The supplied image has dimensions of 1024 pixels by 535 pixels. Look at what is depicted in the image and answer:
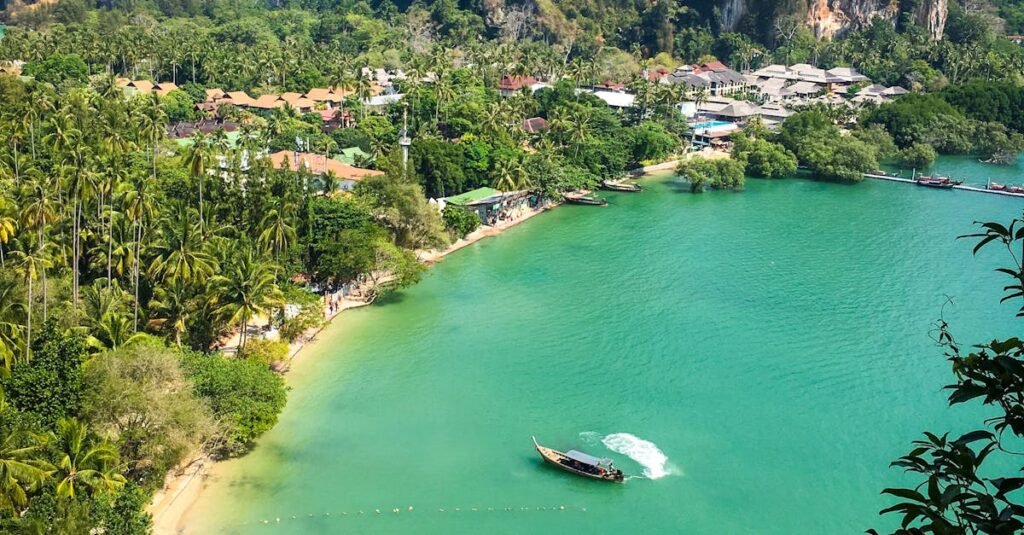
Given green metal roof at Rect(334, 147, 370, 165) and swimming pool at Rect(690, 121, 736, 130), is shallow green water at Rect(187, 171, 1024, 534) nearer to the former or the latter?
green metal roof at Rect(334, 147, 370, 165)

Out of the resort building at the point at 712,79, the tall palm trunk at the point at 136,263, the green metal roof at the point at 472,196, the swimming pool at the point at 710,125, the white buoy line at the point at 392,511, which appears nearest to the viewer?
the white buoy line at the point at 392,511

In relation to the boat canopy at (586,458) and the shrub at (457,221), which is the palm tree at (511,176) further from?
the boat canopy at (586,458)

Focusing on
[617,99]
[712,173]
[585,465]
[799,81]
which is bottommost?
[585,465]

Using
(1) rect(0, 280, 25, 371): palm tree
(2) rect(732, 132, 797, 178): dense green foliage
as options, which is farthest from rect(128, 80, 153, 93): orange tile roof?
(1) rect(0, 280, 25, 371): palm tree

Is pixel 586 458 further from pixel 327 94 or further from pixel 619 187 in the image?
pixel 327 94

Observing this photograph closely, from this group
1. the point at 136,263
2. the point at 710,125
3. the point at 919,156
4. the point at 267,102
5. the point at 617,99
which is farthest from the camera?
the point at 617,99

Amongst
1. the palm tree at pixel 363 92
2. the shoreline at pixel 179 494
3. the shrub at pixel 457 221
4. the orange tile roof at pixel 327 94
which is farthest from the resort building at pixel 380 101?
the shoreline at pixel 179 494

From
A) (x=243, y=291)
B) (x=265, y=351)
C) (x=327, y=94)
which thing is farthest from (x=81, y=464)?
(x=327, y=94)
